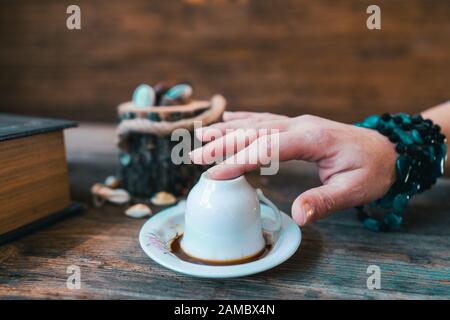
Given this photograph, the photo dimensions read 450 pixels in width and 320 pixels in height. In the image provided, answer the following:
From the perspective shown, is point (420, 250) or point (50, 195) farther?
point (50, 195)

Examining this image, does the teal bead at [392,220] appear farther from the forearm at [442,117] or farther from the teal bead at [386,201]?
the forearm at [442,117]

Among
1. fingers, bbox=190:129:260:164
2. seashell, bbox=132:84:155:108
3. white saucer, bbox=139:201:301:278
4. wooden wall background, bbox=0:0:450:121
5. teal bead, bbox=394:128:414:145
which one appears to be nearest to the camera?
white saucer, bbox=139:201:301:278

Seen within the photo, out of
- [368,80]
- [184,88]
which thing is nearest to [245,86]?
[368,80]

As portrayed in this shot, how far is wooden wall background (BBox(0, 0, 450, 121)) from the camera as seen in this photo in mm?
1716

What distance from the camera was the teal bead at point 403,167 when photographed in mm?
718

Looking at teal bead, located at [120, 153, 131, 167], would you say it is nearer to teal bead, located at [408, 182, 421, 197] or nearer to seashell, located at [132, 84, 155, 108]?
seashell, located at [132, 84, 155, 108]

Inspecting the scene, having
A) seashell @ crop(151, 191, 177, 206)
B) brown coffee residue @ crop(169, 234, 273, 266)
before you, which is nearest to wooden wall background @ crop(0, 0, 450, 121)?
seashell @ crop(151, 191, 177, 206)

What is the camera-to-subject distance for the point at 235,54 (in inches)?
74.2

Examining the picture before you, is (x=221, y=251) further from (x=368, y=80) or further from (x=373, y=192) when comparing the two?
(x=368, y=80)

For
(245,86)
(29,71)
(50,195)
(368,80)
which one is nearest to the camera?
(50,195)

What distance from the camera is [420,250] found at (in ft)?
2.21

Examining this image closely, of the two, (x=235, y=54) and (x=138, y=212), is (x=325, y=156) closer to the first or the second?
(x=138, y=212)

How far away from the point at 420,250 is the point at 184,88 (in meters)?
0.62

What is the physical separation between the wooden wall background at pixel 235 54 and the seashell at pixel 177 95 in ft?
3.12
